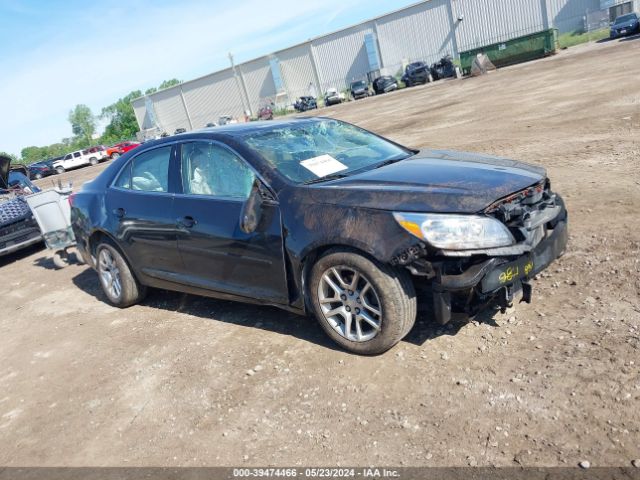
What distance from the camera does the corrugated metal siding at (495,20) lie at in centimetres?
4709

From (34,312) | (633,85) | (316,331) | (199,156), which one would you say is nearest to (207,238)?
(199,156)

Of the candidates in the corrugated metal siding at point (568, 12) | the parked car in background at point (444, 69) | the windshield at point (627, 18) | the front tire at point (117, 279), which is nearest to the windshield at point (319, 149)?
the front tire at point (117, 279)

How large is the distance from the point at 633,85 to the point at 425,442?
14.6 meters

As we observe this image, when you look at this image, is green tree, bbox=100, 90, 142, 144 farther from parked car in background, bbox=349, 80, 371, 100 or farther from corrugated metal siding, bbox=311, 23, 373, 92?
parked car in background, bbox=349, 80, 371, 100

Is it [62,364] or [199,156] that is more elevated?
[199,156]

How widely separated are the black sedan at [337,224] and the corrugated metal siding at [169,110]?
73.1m

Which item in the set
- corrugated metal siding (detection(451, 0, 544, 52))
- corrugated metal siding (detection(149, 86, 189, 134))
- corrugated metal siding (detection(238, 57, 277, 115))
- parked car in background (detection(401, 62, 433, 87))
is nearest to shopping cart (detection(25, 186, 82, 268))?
parked car in background (detection(401, 62, 433, 87))

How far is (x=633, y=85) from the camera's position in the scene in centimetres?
1436

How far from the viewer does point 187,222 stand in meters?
4.62

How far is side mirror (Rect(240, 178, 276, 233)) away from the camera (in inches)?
159

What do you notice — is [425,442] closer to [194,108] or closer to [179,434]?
[179,434]

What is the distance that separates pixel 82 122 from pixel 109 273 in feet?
429

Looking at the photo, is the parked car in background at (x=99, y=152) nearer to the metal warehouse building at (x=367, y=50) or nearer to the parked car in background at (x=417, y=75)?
the metal warehouse building at (x=367, y=50)

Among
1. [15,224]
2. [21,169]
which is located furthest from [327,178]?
[21,169]
